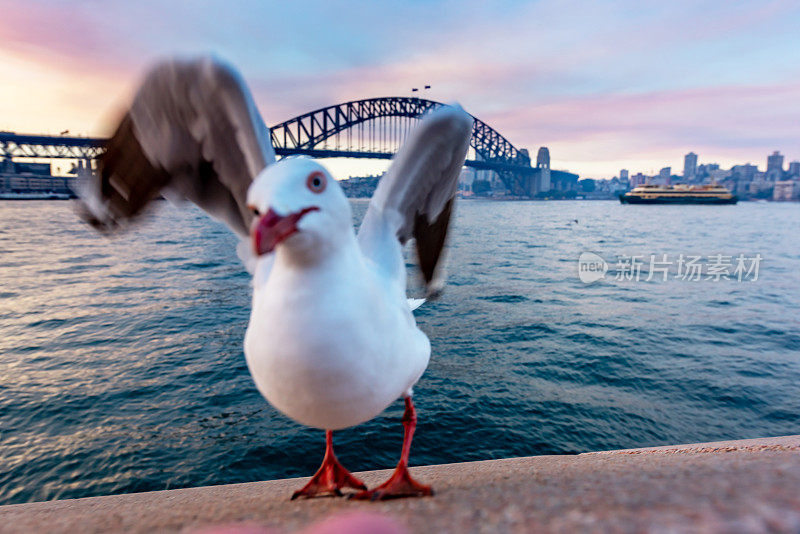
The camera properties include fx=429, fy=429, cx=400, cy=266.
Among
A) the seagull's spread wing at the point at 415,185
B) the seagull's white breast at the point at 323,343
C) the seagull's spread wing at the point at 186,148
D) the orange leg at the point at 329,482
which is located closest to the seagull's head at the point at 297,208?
the seagull's white breast at the point at 323,343

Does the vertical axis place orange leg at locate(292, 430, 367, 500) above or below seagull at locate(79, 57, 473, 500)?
below

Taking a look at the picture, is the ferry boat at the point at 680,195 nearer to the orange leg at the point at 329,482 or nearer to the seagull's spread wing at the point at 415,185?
the seagull's spread wing at the point at 415,185

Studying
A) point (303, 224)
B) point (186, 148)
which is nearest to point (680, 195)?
point (186, 148)

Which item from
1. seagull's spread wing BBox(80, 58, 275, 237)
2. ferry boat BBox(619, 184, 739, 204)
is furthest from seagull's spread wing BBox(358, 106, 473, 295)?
ferry boat BBox(619, 184, 739, 204)

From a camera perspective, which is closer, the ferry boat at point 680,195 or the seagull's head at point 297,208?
the seagull's head at point 297,208

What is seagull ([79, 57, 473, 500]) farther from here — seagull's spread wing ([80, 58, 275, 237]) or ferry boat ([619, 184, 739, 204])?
ferry boat ([619, 184, 739, 204])

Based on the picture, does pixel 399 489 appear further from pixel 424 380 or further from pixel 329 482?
pixel 424 380

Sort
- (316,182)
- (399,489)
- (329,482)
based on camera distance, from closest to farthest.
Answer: (316,182) → (399,489) → (329,482)
